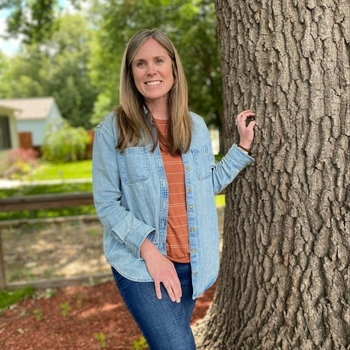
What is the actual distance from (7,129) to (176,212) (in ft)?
83.5

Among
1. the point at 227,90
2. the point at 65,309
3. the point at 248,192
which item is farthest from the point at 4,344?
the point at 227,90

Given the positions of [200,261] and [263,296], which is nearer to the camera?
[200,261]

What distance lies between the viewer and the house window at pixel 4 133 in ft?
80.4

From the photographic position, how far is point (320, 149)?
213 cm

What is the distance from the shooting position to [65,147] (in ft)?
84.0

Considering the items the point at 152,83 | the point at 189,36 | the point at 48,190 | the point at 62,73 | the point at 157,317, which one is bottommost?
the point at 48,190

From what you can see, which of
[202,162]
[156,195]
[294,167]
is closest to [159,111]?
[202,162]

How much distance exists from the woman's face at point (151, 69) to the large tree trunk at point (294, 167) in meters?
0.43

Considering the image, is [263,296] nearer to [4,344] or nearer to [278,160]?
[278,160]

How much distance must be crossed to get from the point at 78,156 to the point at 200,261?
81.9ft

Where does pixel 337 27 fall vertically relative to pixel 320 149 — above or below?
above

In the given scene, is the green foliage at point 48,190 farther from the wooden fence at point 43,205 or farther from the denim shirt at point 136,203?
the denim shirt at point 136,203

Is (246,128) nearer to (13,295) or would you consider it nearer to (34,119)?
(13,295)

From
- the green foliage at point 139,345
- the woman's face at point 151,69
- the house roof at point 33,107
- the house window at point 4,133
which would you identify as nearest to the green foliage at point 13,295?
the green foliage at point 139,345
